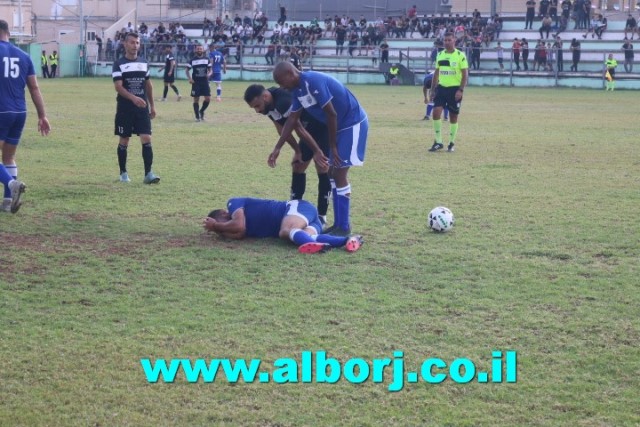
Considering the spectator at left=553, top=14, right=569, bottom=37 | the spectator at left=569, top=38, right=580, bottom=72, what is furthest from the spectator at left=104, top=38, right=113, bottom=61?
the spectator at left=569, top=38, right=580, bottom=72

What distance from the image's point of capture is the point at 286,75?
25.7 feet

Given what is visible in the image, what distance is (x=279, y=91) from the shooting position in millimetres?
8695

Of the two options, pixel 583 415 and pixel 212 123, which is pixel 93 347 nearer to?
pixel 583 415

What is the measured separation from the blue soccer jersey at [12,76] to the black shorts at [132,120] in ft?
6.64

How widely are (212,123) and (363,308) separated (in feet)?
54.1

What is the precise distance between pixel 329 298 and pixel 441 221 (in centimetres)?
266

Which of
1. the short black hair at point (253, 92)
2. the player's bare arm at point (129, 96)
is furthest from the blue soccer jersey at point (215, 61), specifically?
the short black hair at point (253, 92)

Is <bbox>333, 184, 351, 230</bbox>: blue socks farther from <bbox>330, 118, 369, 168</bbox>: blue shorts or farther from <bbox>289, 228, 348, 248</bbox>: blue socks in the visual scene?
<bbox>289, 228, 348, 248</bbox>: blue socks

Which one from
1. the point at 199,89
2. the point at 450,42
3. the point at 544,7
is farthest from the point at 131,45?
the point at 544,7

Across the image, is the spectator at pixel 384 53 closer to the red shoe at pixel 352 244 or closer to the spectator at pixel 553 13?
the spectator at pixel 553 13

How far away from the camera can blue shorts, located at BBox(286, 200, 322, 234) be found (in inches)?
321

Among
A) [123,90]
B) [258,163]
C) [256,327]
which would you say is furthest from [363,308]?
[258,163]

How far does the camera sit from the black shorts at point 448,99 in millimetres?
16172

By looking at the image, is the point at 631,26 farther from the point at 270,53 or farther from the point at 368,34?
the point at 270,53
